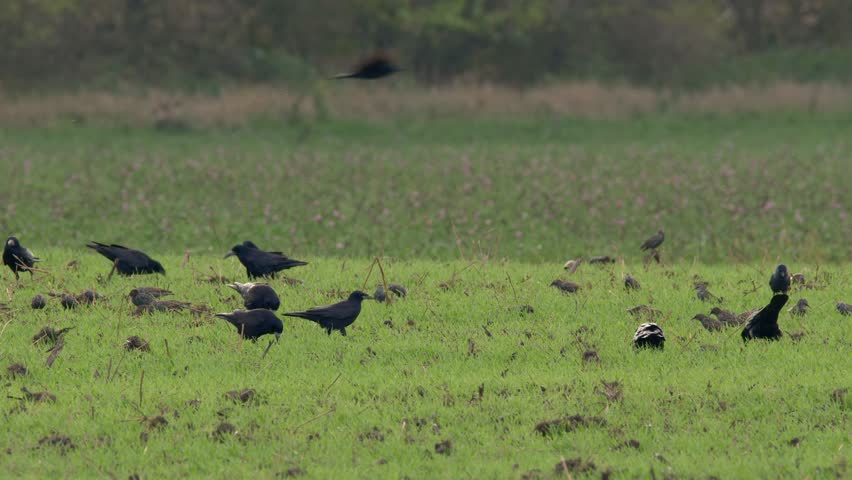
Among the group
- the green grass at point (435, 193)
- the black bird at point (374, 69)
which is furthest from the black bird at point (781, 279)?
the green grass at point (435, 193)

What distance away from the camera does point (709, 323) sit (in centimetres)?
995

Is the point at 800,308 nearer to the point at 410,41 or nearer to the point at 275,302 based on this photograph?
the point at 275,302

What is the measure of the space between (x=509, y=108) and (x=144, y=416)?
32.3 m

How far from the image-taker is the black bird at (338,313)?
9430 millimetres

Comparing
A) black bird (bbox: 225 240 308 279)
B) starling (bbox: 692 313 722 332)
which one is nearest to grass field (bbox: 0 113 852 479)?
starling (bbox: 692 313 722 332)

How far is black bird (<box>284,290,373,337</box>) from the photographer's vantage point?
30.9ft

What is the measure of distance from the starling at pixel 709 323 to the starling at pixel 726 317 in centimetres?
11

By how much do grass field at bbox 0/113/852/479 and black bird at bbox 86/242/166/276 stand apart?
15 cm

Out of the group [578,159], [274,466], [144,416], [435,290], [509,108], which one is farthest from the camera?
[509,108]

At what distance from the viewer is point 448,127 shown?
3709 cm

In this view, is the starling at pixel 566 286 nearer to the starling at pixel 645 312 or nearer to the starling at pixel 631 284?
the starling at pixel 631 284

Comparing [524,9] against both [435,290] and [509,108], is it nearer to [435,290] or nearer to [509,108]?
[509,108]

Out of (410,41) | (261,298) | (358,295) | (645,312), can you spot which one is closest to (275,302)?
(261,298)

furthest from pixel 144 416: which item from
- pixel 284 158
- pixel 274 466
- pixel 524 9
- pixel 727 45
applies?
pixel 727 45
